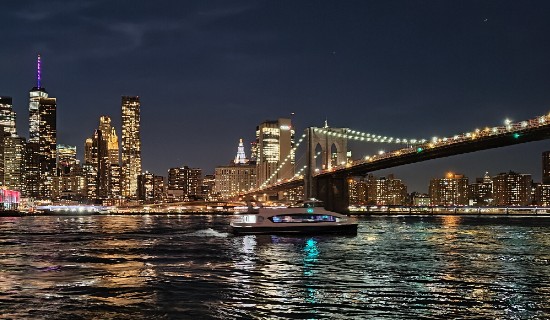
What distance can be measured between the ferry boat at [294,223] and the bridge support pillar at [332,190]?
50.4m

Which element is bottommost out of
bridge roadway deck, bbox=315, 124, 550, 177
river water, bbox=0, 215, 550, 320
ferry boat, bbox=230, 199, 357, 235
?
river water, bbox=0, 215, 550, 320

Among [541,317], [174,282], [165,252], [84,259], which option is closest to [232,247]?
[165,252]

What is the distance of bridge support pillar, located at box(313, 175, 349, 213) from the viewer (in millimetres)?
106375

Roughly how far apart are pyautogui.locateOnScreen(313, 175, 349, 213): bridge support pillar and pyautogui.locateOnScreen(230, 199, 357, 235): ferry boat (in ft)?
165

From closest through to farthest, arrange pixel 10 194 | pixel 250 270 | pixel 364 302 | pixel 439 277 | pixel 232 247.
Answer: pixel 364 302
pixel 439 277
pixel 250 270
pixel 232 247
pixel 10 194

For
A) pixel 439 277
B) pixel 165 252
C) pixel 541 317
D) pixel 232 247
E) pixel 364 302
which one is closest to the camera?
pixel 541 317

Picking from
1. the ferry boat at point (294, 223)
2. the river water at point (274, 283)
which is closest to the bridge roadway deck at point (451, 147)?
the ferry boat at point (294, 223)

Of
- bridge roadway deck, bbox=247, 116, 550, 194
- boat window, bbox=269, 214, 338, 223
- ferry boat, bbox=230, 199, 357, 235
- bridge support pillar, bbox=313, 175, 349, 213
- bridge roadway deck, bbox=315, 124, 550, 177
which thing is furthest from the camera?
bridge support pillar, bbox=313, 175, 349, 213

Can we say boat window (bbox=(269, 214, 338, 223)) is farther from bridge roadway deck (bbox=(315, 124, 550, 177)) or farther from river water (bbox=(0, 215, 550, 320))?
bridge roadway deck (bbox=(315, 124, 550, 177))

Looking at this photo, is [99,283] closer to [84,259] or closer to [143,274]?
[143,274]

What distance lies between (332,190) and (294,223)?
55.7m

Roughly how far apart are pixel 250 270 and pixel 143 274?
162 inches

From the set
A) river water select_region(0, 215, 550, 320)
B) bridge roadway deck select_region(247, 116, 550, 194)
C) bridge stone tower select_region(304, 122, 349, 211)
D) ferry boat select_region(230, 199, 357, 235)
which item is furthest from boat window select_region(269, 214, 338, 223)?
bridge stone tower select_region(304, 122, 349, 211)

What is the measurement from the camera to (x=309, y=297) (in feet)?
63.2
